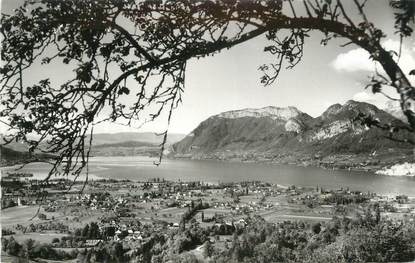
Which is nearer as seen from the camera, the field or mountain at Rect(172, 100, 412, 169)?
the field

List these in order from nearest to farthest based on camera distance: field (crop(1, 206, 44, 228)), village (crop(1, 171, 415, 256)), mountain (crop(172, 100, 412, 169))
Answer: village (crop(1, 171, 415, 256)) < field (crop(1, 206, 44, 228)) < mountain (crop(172, 100, 412, 169))

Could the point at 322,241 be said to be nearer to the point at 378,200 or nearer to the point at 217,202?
the point at 378,200

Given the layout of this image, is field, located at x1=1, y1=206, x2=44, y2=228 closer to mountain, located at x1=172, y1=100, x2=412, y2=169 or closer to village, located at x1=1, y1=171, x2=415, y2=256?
Result: village, located at x1=1, y1=171, x2=415, y2=256

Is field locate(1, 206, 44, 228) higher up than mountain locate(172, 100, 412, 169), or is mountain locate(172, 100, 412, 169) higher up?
mountain locate(172, 100, 412, 169)

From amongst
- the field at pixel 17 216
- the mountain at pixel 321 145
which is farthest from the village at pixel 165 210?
the mountain at pixel 321 145

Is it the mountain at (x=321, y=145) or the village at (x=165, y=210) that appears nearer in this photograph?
the village at (x=165, y=210)

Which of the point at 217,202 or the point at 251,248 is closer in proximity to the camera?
the point at 251,248

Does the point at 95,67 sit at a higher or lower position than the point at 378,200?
higher

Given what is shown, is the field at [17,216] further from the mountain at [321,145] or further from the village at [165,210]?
the mountain at [321,145]

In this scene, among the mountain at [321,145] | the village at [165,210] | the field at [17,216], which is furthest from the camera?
the mountain at [321,145]

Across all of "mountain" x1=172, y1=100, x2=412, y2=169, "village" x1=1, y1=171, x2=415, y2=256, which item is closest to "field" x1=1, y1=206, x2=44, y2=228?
"village" x1=1, y1=171, x2=415, y2=256

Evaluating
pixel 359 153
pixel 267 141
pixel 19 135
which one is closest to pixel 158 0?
pixel 19 135
